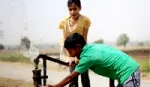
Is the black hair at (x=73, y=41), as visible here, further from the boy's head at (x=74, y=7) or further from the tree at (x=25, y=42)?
the tree at (x=25, y=42)

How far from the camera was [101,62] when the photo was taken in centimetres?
372

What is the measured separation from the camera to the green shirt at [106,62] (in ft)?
12.1

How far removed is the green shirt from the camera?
3699 mm

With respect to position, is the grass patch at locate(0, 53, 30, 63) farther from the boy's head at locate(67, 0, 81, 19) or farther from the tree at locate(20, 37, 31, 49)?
the boy's head at locate(67, 0, 81, 19)

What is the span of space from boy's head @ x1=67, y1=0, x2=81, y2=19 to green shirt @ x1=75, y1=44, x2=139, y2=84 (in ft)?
3.98

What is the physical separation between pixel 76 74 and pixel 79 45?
0.26 meters

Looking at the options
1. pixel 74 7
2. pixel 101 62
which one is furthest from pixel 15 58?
pixel 101 62

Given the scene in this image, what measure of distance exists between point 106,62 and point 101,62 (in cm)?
4

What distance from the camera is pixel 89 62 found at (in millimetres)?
3689

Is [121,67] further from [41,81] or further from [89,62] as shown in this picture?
[41,81]

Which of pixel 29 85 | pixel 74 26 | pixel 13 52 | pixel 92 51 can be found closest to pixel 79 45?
pixel 92 51

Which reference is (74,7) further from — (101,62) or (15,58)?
(15,58)

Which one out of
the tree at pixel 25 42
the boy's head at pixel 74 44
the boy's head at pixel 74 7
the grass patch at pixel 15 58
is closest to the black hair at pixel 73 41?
the boy's head at pixel 74 44

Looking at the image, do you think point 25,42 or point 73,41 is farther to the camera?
point 25,42
